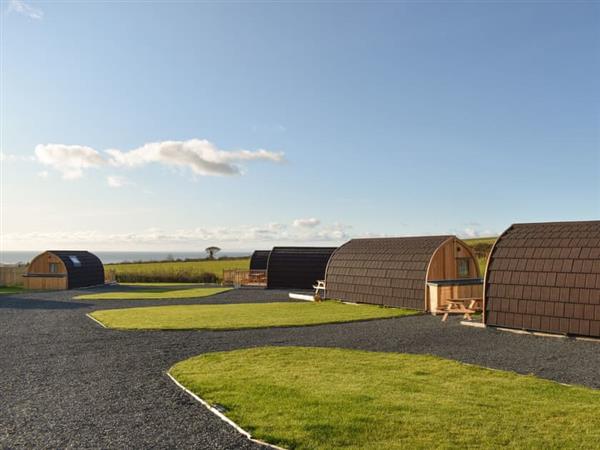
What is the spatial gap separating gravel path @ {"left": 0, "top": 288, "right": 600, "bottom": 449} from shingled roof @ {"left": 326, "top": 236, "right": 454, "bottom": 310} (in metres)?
3.13

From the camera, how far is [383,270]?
26.2 metres

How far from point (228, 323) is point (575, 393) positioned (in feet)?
41.0

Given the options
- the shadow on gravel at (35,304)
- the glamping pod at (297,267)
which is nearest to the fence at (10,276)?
the shadow on gravel at (35,304)

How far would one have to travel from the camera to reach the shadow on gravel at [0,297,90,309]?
2703cm

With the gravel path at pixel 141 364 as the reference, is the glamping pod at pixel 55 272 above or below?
above

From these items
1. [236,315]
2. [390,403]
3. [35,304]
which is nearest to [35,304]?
[35,304]

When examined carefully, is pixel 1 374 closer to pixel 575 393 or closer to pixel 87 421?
pixel 87 421

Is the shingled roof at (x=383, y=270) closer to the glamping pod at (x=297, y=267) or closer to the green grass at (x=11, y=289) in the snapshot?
the glamping pod at (x=297, y=267)

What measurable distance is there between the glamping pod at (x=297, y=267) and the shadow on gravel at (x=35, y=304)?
51.3 ft

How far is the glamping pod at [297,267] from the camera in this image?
3919 centimetres

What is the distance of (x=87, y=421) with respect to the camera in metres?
8.52

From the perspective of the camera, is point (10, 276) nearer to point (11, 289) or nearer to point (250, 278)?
point (11, 289)

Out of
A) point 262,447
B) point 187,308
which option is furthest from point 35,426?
point 187,308

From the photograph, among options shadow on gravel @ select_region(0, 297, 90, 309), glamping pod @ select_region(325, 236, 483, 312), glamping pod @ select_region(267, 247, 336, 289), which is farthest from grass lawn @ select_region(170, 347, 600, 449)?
glamping pod @ select_region(267, 247, 336, 289)
